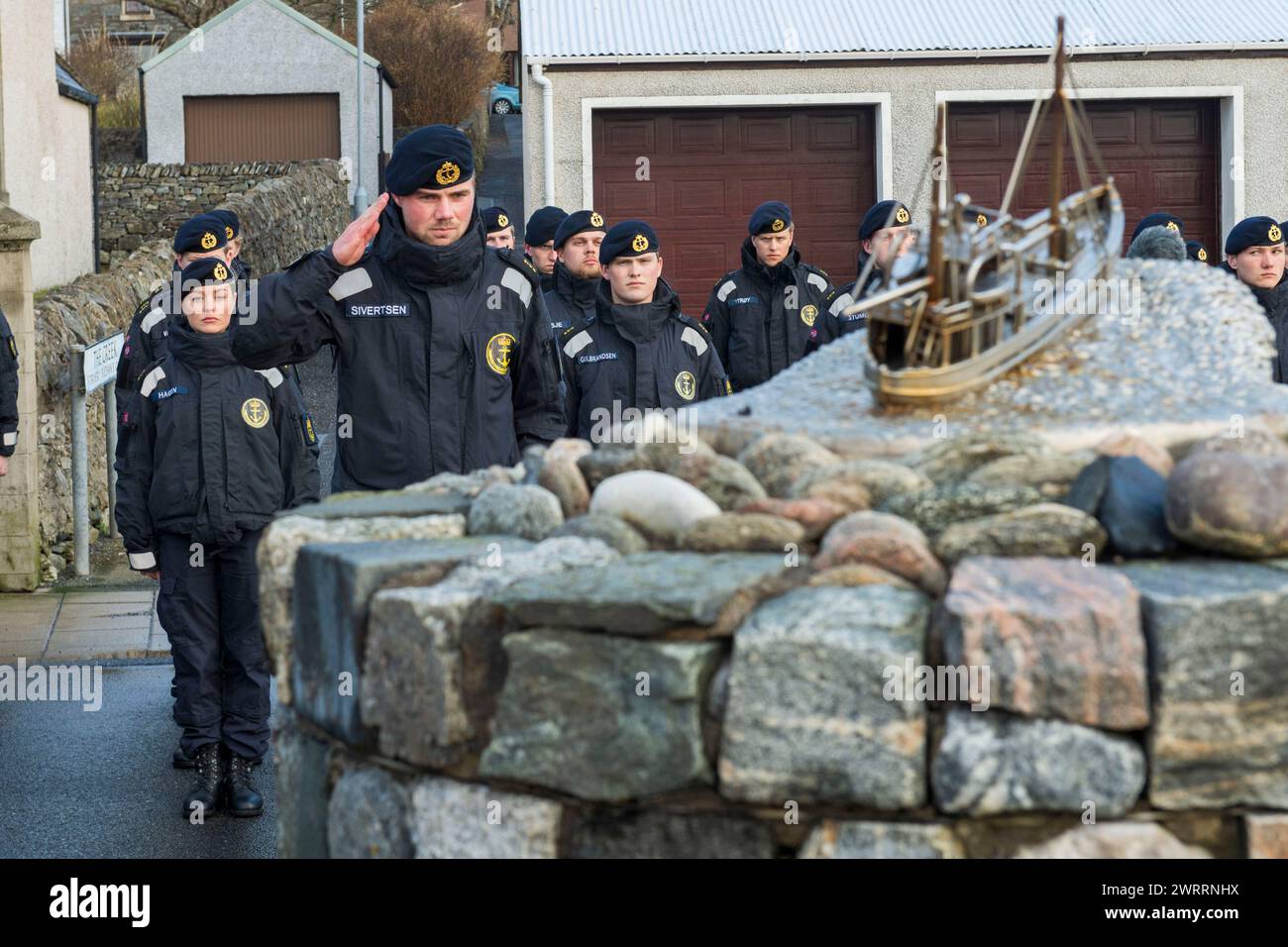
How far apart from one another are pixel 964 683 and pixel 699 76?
13528 millimetres

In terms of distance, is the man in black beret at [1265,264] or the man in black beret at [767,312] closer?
the man in black beret at [1265,264]

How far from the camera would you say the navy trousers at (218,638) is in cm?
667

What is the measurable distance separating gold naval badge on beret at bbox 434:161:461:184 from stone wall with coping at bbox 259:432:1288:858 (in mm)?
1727

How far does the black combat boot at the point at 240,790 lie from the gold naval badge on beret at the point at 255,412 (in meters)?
1.25

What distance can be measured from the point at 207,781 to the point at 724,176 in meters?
11.1

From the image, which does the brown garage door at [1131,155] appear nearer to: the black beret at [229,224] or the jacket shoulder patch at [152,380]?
the black beret at [229,224]

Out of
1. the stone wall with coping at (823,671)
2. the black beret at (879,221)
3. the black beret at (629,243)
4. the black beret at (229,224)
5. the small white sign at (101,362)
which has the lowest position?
the stone wall with coping at (823,671)

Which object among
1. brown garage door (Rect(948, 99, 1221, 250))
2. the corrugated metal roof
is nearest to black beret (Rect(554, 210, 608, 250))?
the corrugated metal roof

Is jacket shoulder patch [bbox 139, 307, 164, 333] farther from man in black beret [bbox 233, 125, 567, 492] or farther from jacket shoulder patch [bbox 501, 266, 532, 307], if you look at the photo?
jacket shoulder patch [bbox 501, 266, 532, 307]

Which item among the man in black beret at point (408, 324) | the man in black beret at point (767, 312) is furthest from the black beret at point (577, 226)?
the man in black beret at point (408, 324)

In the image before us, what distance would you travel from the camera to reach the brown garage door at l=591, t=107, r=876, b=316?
53.9 ft

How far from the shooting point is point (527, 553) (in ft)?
11.9

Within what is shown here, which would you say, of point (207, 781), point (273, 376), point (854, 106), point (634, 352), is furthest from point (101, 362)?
point (854, 106)

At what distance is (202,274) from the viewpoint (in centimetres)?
688
